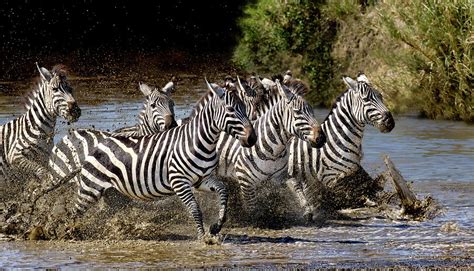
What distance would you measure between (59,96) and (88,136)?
73 centimetres

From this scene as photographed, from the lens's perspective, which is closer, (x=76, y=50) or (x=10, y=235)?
(x=10, y=235)

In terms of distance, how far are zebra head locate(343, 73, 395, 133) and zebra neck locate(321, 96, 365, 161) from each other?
9cm

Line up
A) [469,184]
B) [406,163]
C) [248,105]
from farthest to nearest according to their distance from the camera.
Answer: [406,163]
[469,184]
[248,105]

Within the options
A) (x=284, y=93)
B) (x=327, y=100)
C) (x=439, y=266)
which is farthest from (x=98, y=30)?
(x=439, y=266)

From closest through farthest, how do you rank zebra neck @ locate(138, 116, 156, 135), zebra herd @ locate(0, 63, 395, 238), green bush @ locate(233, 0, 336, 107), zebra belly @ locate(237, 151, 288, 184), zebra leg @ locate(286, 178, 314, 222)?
1. zebra herd @ locate(0, 63, 395, 238)
2. zebra belly @ locate(237, 151, 288, 184)
3. zebra leg @ locate(286, 178, 314, 222)
4. zebra neck @ locate(138, 116, 156, 135)
5. green bush @ locate(233, 0, 336, 107)

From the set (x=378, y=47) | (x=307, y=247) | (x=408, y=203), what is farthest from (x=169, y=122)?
(x=378, y=47)

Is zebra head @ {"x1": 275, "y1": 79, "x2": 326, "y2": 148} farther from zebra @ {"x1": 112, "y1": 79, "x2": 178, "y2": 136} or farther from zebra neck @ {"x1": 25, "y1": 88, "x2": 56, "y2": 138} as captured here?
zebra neck @ {"x1": 25, "y1": 88, "x2": 56, "y2": 138}

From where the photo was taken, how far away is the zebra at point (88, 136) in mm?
13305

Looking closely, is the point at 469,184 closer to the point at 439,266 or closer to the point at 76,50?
the point at 439,266

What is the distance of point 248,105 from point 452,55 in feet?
23.3

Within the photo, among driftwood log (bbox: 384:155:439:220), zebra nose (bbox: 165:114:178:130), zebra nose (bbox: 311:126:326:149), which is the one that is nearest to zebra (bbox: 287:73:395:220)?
driftwood log (bbox: 384:155:439:220)

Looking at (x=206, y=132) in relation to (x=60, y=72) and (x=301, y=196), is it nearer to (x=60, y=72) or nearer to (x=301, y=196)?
(x=301, y=196)

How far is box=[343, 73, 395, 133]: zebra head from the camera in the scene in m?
13.1

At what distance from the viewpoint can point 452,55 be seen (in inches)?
791
